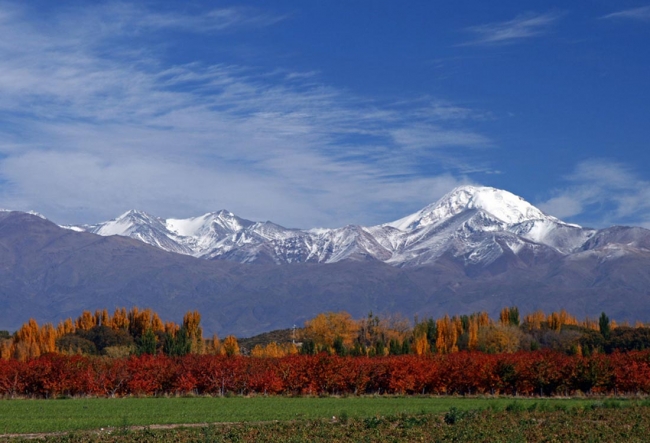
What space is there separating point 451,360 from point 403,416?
86.4 ft

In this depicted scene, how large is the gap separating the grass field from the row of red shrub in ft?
25.4

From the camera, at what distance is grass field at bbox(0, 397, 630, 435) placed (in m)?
33.1

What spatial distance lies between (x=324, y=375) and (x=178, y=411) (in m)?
20.2

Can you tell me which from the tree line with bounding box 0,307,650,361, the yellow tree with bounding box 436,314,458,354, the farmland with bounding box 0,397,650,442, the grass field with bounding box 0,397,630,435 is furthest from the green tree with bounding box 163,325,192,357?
the farmland with bounding box 0,397,650,442

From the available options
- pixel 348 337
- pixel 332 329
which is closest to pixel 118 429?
pixel 348 337

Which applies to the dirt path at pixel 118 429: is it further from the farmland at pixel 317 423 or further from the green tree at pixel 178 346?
the green tree at pixel 178 346

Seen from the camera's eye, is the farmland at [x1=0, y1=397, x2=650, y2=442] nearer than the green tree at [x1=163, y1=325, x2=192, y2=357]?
Yes

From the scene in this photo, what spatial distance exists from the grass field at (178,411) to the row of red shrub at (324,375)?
25.4 ft

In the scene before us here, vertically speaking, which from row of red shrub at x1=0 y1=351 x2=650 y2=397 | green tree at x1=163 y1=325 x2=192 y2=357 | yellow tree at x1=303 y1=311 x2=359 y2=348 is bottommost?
row of red shrub at x1=0 y1=351 x2=650 y2=397

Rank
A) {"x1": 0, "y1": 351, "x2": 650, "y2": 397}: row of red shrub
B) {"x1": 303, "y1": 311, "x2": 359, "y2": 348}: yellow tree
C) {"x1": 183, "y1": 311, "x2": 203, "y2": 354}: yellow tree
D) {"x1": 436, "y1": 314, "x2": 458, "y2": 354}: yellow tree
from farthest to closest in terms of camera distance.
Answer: {"x1": 183, "y1": 311, "x2": 203, "y2": 354}: yellow tree < {"x1": 303, "y1": 311, "x2": 359, "y2": 348}: yellow tree < {"x1": 436, "y1": 314, "x2": 458, "y2": 354}: yellow tree < {"x1": 0, "y1": 351, "x2": 650, "y2": 397}: row of red shrub

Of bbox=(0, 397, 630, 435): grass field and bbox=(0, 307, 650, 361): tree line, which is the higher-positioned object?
bbox=(0, 307, 650, 361): tree line

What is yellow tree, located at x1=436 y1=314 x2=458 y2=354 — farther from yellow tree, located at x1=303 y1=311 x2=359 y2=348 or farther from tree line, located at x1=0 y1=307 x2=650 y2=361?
yellow tree, located at x1=303 y1=311 x2=359 y2=348

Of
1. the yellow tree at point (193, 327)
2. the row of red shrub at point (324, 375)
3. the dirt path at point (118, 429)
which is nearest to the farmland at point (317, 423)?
the dirt path at point (118, 429)

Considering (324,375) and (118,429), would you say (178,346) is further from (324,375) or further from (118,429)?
(118,429)
